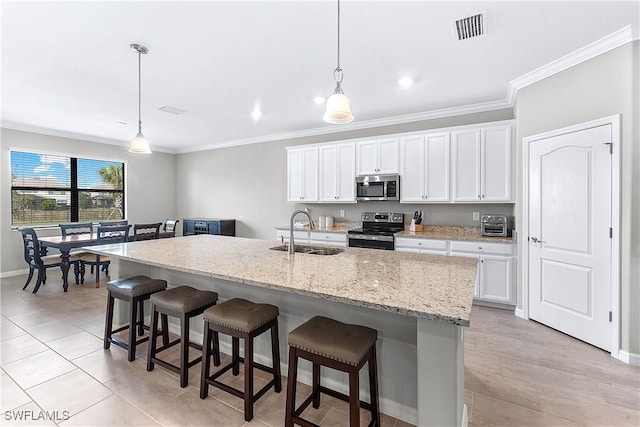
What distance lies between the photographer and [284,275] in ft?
5.86

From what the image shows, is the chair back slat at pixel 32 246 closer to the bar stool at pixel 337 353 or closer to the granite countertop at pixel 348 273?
the granite countertop at pixel 348 273

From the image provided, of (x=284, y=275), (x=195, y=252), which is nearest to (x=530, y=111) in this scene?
(x=284, y=275)

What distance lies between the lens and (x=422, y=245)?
4020 mm

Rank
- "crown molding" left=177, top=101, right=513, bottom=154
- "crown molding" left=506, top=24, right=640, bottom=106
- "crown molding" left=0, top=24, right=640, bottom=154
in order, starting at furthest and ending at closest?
1. "crown molding" left=177, top=101, right=513, bottom=154
2. "crown molding" left=0, top=24, right=640, bottom=154
3. "crown molding" left=506, top=24, right=640, bottom=106

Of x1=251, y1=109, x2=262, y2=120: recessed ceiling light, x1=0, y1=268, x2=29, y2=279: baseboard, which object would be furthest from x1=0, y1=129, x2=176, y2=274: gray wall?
x1=251, y1=109, x2=262, y2=120: recessed ceiling light

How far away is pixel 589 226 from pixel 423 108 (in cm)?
241

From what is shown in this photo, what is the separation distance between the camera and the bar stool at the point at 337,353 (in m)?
1.46

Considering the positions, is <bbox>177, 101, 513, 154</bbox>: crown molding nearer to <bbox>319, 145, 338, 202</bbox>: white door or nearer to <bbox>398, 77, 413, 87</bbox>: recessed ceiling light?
<bbox>319, 145, 338, 202</bbox>: white door

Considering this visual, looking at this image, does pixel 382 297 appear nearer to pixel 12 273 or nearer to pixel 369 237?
pixel 369 237

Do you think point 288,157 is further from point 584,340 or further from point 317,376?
point 584,340

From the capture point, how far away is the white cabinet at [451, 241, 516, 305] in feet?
11.7

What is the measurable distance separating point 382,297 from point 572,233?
8.82 ft

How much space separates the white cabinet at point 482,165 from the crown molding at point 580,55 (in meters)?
0.57

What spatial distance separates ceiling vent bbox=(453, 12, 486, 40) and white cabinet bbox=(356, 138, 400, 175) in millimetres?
2001
